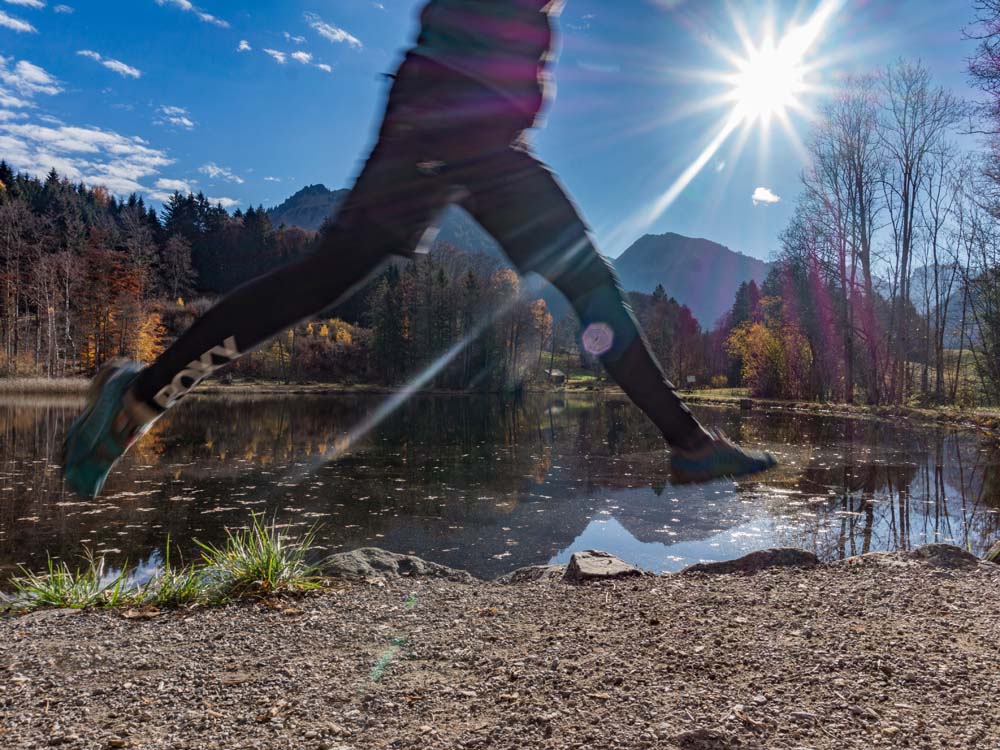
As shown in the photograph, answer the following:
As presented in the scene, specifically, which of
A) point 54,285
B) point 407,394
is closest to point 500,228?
point 407,394

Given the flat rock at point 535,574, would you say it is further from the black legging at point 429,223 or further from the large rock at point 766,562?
the black legging at point 429,223

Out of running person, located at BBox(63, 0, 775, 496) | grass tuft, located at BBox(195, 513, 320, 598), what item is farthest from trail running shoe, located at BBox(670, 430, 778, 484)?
grass tuft, located at BBox(195, 513, 320, 598)

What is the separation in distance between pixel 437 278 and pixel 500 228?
4992 centimetres

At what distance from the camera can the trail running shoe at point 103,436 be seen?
159 centimetres

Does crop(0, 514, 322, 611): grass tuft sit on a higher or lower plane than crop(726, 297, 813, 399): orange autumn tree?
lower

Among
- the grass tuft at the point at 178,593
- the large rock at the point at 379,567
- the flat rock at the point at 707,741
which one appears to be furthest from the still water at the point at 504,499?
the flat rock at the point at 707,741

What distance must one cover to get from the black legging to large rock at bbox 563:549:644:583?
2.67m

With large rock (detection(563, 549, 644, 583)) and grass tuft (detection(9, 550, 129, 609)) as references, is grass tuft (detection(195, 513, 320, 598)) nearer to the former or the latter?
grass tuft (detection(9, 550, 129, 609))

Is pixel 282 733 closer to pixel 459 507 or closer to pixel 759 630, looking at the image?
pixel 759 630

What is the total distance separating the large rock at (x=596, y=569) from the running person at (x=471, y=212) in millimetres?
2545

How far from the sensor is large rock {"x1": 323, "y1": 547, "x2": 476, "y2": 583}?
13.0 feet

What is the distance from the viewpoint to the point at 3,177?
68125mm

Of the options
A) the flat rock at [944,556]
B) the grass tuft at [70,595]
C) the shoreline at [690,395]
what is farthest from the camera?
the shoreline at [690,395]

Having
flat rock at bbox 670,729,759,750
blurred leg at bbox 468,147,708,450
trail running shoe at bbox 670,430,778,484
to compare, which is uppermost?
blurred leg at bbox 468,147,708,450
